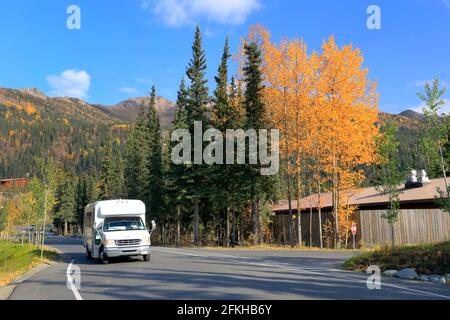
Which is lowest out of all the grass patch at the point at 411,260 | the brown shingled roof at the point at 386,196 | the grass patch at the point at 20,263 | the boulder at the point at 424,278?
the grass patch at the point at 20,263

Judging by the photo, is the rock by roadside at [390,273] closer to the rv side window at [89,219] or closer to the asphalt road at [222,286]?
the asphalt road at [222,286]

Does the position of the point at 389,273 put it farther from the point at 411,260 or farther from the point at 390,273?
the point at 411,260

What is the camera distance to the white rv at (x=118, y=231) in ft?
56.7

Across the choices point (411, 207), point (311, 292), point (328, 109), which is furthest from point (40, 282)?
point (411, 207)

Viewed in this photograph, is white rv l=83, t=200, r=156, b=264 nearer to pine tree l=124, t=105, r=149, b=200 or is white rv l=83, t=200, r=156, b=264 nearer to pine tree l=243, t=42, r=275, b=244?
pine tree l=243, t=42, r=275, b=244

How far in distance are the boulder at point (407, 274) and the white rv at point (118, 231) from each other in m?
10.4

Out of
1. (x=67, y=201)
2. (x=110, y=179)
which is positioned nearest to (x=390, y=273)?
(x=110, y=179)

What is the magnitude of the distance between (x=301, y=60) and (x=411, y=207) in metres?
15.0

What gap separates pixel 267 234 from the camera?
1714 inches

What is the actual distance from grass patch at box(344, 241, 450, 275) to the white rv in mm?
8780

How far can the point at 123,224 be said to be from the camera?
731 inches

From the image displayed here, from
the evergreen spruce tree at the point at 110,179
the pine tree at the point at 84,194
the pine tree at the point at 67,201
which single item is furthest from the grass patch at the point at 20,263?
the pine tree at the point at 67,201
